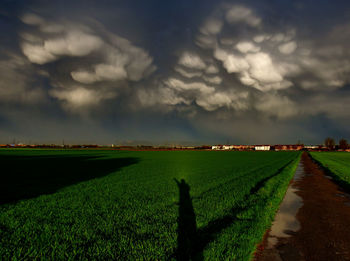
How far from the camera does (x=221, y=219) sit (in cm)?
761

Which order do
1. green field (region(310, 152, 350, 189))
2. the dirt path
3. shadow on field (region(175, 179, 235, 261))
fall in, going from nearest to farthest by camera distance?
shadow on field (region(175, 179, 235, 261))
the dirt path
green field (region(310, 152, 350, 189))

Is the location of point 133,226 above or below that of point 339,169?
above

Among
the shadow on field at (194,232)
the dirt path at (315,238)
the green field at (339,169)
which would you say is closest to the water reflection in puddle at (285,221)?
the dirt path at (315,238)

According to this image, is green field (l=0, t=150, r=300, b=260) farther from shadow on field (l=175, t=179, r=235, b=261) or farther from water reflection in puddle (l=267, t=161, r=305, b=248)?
water reflection in puddle (l=267, t=161, r=305, b=248)

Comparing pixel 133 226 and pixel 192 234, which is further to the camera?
pixel 133 226

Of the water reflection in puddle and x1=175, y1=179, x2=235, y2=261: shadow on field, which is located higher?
x1=175, y1=179, x2=235, y2=261: shadow on field

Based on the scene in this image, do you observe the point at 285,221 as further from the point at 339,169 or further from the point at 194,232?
the point at 339,169

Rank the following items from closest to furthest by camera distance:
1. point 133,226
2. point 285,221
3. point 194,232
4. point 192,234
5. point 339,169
→ point 192,234 < point 194,232 < point 133,226 < point 285,221 < point 339,169

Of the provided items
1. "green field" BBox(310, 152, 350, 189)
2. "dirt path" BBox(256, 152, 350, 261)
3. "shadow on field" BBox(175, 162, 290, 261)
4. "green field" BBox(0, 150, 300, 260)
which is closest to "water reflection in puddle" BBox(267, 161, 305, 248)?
"dirt path" BBox(256, 152, 350, 261)

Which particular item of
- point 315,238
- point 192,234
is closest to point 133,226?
point 192,234

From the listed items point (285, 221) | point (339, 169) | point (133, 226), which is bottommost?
point (339, 169)

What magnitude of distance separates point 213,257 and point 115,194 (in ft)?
27.4

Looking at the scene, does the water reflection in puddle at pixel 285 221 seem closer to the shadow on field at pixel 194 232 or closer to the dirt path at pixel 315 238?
the dirt path at pixel 315 238

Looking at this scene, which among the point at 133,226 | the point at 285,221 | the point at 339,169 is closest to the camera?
the point at 133,226
